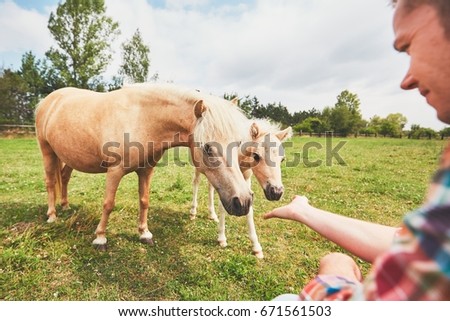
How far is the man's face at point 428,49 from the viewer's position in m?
0.76

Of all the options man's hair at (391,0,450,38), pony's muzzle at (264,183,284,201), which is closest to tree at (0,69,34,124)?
pony's muzzle at (264,183,284,201)

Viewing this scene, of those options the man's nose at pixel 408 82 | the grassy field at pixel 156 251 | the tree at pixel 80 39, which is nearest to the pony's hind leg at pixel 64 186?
the grassy field at pixel 156 251

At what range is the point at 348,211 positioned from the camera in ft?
20.0

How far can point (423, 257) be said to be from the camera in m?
0.52

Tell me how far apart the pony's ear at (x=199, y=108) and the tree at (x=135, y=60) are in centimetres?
3287

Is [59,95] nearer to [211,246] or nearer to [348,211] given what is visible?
[211,246]

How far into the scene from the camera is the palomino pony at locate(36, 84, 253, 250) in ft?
10.4

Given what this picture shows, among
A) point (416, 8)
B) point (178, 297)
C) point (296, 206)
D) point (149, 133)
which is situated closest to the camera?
point (416, 8)

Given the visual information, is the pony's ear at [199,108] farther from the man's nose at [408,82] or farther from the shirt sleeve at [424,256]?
the shirt sleeve at [424,256]

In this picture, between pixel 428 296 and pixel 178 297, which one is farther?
pixel 178 297

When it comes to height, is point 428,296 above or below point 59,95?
below

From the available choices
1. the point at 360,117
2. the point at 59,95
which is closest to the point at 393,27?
the point at 59,95
